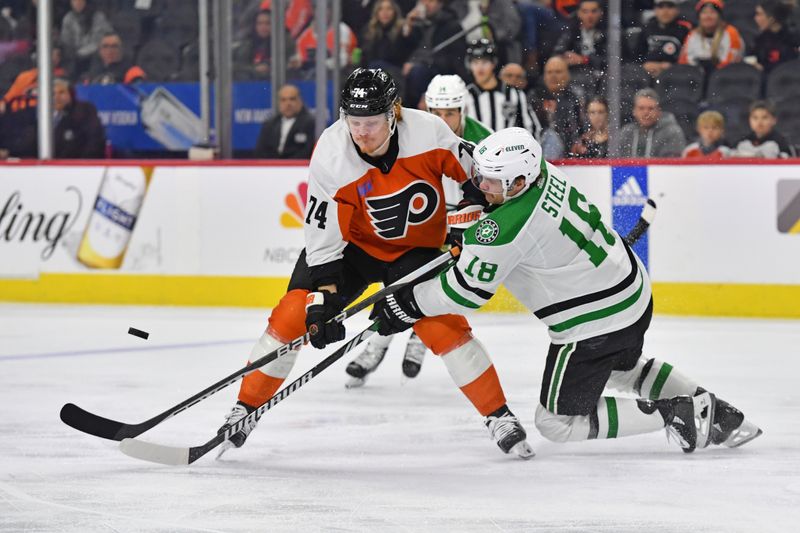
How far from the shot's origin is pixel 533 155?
113 inches

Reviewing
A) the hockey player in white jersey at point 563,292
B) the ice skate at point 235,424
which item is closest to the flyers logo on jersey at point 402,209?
the hockey player in white jersey at point 563,292

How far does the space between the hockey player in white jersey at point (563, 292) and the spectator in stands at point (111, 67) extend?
15.5ft

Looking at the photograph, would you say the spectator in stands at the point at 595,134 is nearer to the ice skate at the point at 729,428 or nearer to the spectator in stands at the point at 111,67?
the spectator in stands at the point at 111,67

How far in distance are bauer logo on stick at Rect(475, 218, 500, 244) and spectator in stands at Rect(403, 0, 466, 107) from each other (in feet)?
12.6

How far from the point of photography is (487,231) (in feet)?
9.39

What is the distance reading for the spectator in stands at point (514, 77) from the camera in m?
6.26

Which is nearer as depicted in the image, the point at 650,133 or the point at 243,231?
the point at 650,133

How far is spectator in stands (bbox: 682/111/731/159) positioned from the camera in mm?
5992

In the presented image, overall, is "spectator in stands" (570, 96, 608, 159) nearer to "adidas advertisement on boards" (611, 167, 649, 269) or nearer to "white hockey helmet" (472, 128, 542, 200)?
"adidas advertisement on boards" (611, 167, 649, 269)

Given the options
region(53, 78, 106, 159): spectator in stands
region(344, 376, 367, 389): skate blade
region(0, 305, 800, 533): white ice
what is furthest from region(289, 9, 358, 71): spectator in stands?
region(344, 376, 367, 389): skate blade

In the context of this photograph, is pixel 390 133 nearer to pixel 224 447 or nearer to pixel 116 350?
pixel 224 447

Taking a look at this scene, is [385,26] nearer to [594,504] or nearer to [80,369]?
[80,369]

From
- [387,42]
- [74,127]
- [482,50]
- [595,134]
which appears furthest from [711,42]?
[74,127]

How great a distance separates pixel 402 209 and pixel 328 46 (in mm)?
3570
